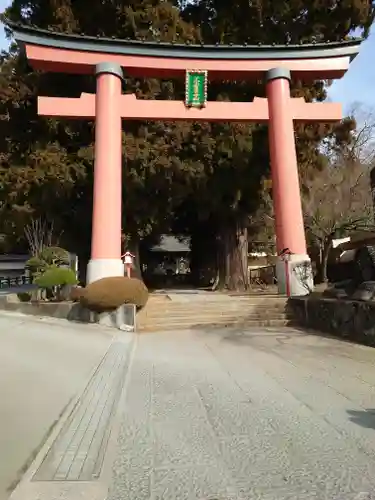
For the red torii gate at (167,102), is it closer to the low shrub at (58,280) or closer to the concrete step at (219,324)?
the low shrub at (58,280)

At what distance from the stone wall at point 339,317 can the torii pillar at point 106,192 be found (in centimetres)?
547

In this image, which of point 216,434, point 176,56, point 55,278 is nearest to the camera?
point 216,434

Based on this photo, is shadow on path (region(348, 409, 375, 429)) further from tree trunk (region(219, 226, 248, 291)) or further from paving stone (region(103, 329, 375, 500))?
tree trunk (region(219, 226, 248, 291))

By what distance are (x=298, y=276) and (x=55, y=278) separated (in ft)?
24.1

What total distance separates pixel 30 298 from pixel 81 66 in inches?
301

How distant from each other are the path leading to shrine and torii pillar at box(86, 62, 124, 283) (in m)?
6.70

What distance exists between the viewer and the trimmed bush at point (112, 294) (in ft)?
37.8

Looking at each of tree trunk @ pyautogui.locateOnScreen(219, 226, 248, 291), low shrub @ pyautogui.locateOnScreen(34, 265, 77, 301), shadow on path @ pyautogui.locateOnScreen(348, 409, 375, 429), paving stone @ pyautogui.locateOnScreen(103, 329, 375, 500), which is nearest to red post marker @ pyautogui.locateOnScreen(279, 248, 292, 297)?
tree trunk @ pyautogui.locateOnScreen(219, 226, 248, 291)

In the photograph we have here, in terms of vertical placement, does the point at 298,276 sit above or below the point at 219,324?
above

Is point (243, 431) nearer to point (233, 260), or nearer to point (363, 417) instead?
point (363, 417)

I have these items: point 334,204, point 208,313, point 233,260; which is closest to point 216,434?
point 208,313

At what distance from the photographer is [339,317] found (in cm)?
1005

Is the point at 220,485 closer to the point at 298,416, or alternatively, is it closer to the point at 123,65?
the point at 298,416

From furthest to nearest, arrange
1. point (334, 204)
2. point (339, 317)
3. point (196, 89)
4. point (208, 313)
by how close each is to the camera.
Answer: point (334, 204) < point (196, 89) < point (208, 313) < point (339, 317)
